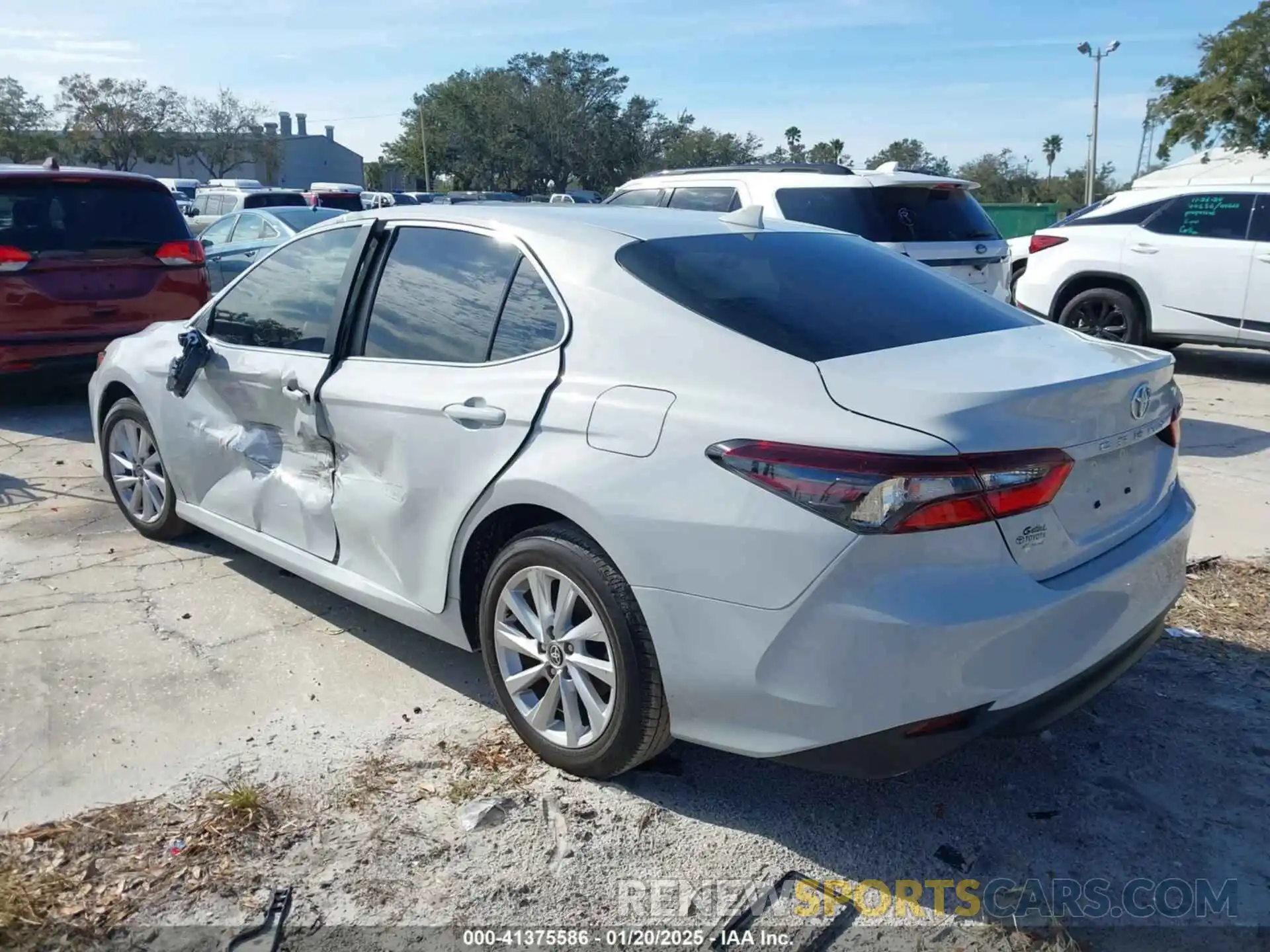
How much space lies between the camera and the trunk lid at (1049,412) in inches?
100

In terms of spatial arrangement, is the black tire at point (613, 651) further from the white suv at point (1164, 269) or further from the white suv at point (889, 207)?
the white suv at point (1164, 269)

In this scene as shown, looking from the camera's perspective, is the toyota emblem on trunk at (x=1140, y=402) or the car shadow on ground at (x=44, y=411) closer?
the toyota emblem on trunk at (x=1140, y=402)

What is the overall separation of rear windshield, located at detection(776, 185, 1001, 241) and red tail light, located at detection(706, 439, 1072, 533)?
470cm

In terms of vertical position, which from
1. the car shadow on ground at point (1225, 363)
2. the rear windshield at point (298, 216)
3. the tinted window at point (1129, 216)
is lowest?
the car shadow on ground at point (1225, 363)

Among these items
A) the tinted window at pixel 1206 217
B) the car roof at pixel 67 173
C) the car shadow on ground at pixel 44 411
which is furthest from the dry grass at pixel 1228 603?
the car roof at pixel 67 173

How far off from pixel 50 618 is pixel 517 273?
8.42ft

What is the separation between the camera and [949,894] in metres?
2.74

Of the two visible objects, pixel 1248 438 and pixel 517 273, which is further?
pixel 1248 438

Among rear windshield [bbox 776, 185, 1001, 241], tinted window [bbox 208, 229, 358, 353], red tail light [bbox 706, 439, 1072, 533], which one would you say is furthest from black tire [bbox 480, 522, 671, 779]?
rear windshield [bbox 776, 185, 1001, 241]

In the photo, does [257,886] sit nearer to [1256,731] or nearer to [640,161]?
[1256,731]

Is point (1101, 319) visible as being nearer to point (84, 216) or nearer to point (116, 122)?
point (84, 216)

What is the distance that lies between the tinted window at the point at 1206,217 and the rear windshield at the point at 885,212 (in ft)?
10.5

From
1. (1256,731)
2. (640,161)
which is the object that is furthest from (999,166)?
(1256,731)

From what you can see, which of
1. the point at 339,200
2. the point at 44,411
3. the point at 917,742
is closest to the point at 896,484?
the point at 917,742
